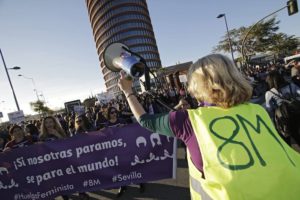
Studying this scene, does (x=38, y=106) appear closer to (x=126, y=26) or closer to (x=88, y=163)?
(x=126, y=26)

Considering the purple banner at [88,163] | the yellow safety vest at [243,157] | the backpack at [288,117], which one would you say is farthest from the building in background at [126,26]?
the yellow safety vest at [243,157]

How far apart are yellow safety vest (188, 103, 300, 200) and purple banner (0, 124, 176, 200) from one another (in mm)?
2961

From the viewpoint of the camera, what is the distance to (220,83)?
1452 mm

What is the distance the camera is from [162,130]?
5.30 feet

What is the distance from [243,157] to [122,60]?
1.26m

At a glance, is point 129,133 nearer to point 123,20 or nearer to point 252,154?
point 252,154

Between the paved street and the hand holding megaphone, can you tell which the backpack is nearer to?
the paved street

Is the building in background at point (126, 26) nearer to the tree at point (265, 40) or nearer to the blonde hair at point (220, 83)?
the tree at point (265, 40)

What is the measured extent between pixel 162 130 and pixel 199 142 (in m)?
0.30

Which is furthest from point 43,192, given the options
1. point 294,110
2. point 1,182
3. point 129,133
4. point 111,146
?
point 294,110

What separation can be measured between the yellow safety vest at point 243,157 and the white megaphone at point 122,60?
74 cm

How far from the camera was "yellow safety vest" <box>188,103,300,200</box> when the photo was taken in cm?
118

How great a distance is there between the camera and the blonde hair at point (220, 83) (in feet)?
4.75

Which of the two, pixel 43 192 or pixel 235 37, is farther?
pixel 235 37
